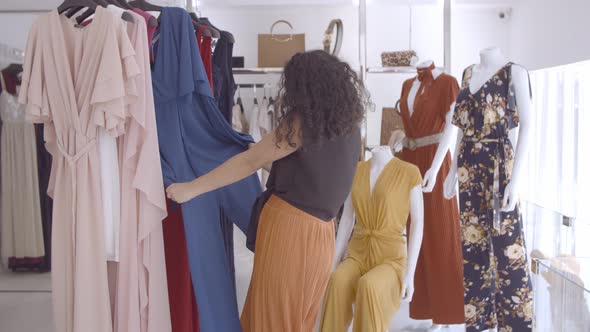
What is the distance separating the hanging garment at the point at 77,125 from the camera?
76.8 inches

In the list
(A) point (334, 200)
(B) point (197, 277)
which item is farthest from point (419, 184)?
(B) point (197, 277)

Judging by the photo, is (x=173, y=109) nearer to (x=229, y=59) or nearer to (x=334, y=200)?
(x=229, y=59)

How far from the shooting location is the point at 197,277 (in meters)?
2.16

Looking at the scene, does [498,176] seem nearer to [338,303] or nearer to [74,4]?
[338,303]

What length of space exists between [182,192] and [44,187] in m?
2.20

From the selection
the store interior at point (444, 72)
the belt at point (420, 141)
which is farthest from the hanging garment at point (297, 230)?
the belt at point (420, 141)

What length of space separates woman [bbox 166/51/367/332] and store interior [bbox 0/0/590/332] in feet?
1.54

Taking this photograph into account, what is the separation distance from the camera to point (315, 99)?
74.0 inches

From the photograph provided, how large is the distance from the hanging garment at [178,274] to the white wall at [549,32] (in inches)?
128

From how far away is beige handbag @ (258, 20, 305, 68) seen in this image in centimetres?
505

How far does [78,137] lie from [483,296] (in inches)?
85.2

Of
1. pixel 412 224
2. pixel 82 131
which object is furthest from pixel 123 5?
pixel 412 224

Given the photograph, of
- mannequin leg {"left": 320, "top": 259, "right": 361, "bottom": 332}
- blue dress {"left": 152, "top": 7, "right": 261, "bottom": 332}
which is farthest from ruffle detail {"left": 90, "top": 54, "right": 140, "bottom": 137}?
mannequin leg {"left": 320, "top": 259, "right": 361, "bottom": 332}

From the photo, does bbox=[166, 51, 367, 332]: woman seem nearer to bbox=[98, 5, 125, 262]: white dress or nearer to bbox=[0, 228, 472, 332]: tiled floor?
bbox=[98, 5, 125, 262]: white dress
